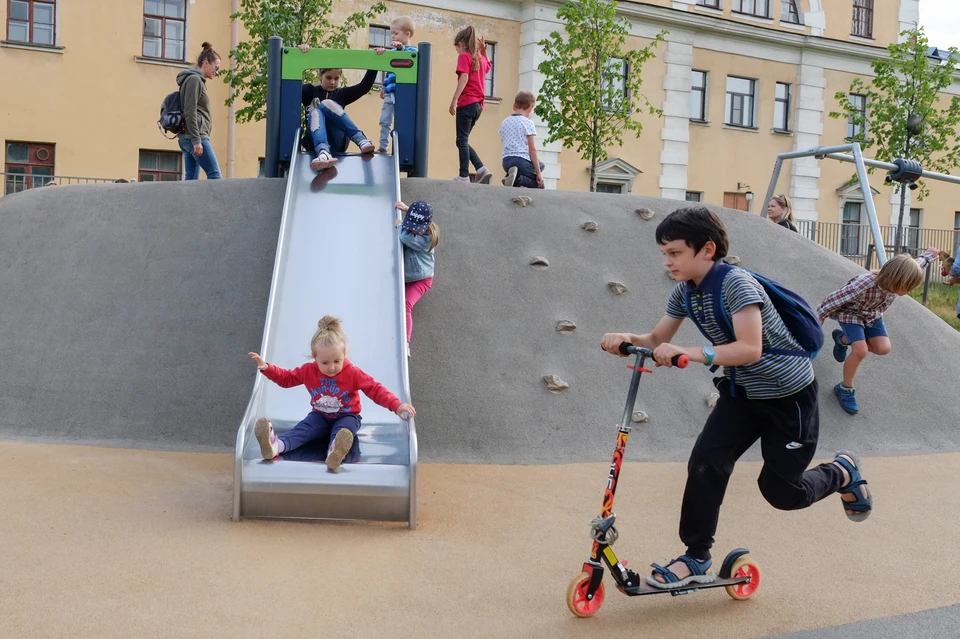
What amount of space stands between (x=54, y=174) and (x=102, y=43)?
3179 millimetres

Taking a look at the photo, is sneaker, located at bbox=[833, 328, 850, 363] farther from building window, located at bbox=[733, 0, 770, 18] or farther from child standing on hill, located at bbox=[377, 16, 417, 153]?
building window, located at bbox=[733, 0, 770, 18]

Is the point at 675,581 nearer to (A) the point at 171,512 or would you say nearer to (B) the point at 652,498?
(B) the point at 652,498

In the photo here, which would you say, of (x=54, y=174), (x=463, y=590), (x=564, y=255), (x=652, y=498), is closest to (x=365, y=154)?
(x=564, y=255)

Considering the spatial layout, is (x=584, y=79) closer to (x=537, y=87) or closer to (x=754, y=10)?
(x=537, y=87)

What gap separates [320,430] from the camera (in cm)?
620

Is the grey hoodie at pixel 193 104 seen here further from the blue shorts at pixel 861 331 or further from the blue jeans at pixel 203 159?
the blue shorts at pixel 861 331

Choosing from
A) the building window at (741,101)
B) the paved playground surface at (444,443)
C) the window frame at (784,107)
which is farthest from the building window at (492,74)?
the paved playground surface at (444,443)

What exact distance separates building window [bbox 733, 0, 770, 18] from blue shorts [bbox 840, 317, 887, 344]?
2494cm

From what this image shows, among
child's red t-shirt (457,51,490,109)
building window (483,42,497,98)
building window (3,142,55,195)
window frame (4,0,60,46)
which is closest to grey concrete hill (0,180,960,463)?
child's red t-shirt (457,51,490,109)

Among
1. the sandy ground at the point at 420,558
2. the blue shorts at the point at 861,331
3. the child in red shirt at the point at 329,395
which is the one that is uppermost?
the blue shorts at the point at 861,331

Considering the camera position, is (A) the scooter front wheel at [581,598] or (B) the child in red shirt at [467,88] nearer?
(A) the scooter front wheel at [581,598]

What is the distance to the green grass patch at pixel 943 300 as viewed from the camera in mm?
17531

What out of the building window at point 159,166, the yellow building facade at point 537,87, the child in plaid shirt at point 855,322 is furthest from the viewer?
the building window at point 159,166

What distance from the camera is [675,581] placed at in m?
4.38
